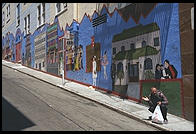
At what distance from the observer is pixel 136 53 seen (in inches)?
549

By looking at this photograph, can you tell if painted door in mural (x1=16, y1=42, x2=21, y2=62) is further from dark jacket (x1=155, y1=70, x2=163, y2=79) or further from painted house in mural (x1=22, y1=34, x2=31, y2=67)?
dark jacket (x1=155, y1=70, x2=163, y2=79)

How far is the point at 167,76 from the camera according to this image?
38.9 feet

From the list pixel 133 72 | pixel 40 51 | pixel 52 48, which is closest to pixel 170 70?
pixel 133 72

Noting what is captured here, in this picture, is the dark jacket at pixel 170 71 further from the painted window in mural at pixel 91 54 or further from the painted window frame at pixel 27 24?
the painted window frame at pixel 27 24

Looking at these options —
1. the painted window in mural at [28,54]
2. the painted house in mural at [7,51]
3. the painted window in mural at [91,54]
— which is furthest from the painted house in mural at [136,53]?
the painted house in mural at [7,51]

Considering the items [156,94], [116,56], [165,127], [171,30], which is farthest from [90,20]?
[165,127]

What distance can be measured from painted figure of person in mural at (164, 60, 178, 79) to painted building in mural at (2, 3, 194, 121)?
0.14 meters

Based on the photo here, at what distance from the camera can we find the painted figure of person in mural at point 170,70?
11529 mm

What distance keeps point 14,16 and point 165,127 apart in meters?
31.2

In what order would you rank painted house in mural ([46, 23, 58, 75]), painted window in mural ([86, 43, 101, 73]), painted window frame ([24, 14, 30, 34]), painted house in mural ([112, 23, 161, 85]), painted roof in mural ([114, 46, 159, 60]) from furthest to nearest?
painted window frame ([24, 14, 30, 34]) < painted house in mural ([46, 23, 58, 75]) < painted window in mural ([86, 43, 101, 73]) < painted roof in mural ([114, 46, 159, 60]) < painted house in mural ([112, 23, 161, 85])

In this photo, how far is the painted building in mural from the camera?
1193cm

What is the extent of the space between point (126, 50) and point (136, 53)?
92 centimetres

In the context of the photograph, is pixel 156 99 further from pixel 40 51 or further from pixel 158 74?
pixel 40 51

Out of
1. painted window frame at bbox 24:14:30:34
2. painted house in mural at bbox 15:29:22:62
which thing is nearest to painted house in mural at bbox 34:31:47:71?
painted window frame at bbox 24:14:30:34
